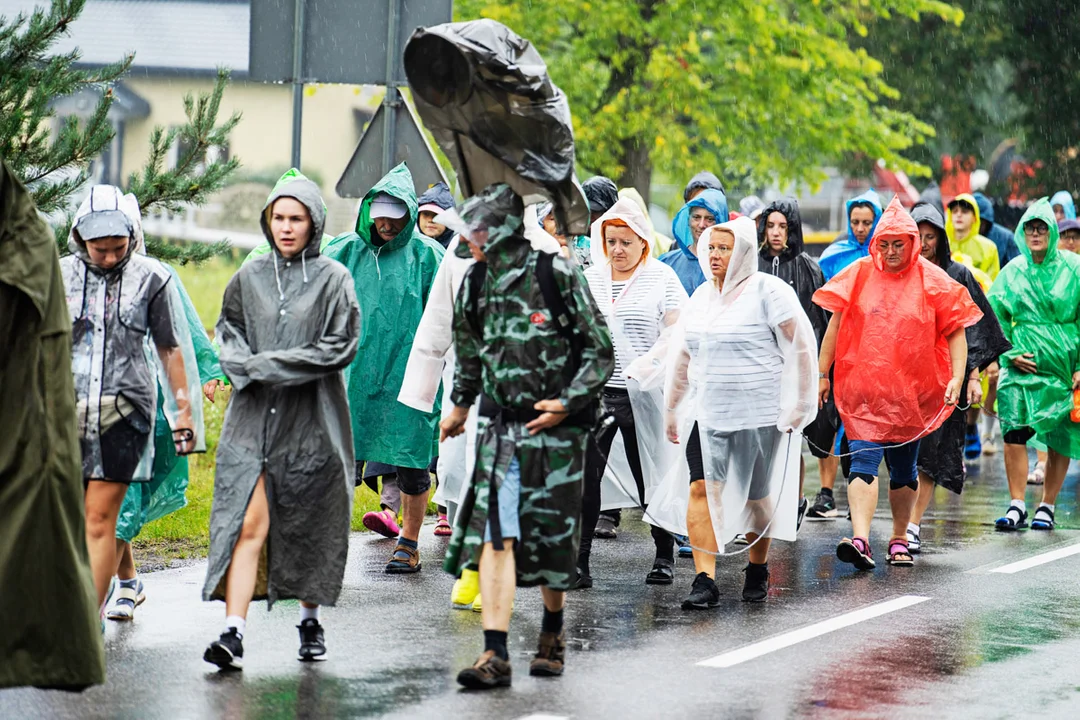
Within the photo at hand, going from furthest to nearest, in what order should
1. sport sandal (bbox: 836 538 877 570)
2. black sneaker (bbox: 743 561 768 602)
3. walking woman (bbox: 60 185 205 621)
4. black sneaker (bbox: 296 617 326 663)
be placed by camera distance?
sport sandal (bbox: 836 538 877 570), black sneaker (bbox: 743 561 768 602), walking woman (bbox: 60 185 205 621), black sneaker (bbox: 296 617 326 663)

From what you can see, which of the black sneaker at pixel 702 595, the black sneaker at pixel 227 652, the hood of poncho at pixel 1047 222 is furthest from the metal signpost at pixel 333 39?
the black sneaker at pixel 227 652

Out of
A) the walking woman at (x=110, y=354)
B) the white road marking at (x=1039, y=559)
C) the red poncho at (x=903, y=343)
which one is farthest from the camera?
the red poncho at (x=903, y=343)

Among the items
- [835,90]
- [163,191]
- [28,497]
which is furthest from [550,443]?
[835,90]

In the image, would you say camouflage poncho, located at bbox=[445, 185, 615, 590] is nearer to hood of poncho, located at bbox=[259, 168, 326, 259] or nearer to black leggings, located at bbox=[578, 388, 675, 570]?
hood of poncho, located at bbox=[259, 168, 326, 259]

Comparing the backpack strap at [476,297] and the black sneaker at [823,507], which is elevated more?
the backpack strap at [476,297]

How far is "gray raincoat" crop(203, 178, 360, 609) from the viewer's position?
7230 mm

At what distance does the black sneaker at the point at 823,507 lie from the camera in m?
12.6

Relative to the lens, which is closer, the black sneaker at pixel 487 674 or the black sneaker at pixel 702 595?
the black sneaker at pixel 487 674

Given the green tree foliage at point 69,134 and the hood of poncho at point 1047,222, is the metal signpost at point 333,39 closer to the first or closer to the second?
the green tree foliage at point 69,134

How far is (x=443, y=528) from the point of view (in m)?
11.2

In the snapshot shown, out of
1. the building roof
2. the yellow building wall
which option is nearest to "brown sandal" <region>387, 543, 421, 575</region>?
the yellow building wall

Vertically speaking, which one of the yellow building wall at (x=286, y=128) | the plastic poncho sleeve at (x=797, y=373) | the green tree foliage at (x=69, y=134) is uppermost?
the yellow building wall at (x=286, y=128)

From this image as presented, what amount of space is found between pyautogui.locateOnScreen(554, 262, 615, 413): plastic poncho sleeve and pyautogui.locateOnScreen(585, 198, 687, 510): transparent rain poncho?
A: 2.42m

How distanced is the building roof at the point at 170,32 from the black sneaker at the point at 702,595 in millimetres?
48249
